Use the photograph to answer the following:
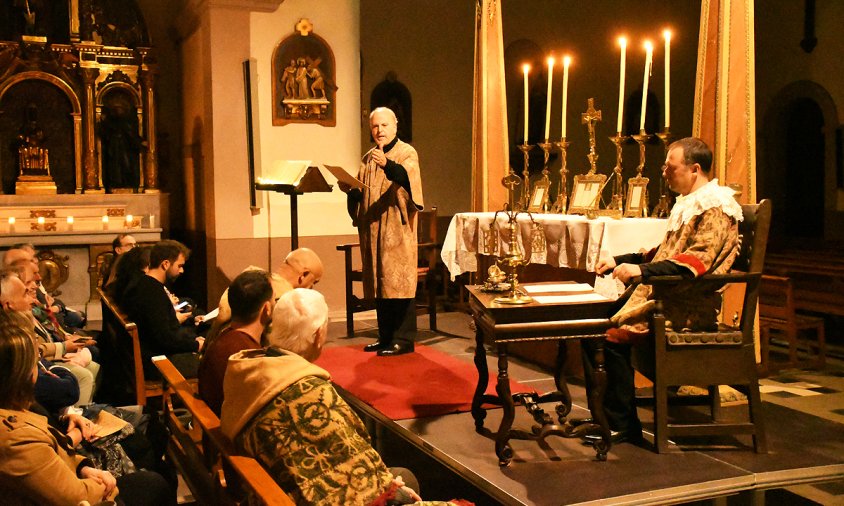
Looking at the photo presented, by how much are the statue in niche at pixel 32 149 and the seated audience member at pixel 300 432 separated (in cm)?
720

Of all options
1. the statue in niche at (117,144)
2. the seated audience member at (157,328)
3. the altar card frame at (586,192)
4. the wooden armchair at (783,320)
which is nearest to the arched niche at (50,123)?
the statue in niche at (117,144)

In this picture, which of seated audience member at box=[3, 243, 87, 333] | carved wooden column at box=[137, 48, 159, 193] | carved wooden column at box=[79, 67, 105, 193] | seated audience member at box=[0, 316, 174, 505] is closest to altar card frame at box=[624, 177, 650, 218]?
seated audience member at box=[3, 243, 87, 333]

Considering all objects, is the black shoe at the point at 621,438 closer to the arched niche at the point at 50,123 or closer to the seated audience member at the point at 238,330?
the seated audience member at the point at 238,330

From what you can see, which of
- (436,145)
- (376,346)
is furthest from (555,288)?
(436,145)

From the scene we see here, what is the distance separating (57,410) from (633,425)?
2428 mm

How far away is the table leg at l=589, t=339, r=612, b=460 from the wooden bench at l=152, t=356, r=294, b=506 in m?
1.61

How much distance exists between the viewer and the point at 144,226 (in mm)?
8773

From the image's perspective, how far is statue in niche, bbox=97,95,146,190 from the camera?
8773 millimetres

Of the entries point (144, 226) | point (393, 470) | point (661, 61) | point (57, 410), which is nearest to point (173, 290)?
point (144, 226)

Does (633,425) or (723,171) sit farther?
(723,171)

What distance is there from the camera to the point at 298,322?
2.42m

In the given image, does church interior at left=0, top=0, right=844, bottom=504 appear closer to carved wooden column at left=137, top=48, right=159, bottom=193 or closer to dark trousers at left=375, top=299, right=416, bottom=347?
carved wooden column at left=137, top=48, right=159, bottom=193

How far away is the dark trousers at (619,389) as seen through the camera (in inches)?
149

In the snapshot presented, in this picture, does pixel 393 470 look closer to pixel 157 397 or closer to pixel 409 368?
pixel 157 397
